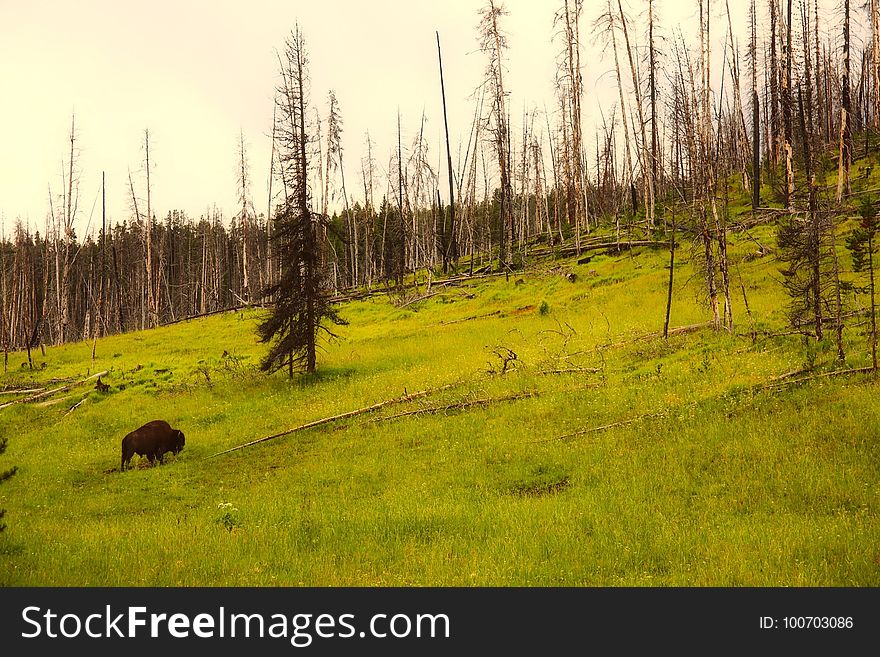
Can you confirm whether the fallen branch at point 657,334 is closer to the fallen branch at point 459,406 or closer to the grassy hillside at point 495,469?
the grassy hillside at point 495,469

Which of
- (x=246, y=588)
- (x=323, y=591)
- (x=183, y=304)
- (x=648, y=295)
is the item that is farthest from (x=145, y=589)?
(x=183, y=304)

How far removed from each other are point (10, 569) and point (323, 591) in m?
4.70

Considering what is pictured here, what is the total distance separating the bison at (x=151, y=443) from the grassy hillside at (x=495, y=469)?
74 cm

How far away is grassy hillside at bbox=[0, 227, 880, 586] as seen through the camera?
7.95 m

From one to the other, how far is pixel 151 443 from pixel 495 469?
10.1 metres

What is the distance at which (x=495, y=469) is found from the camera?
41.6 feet

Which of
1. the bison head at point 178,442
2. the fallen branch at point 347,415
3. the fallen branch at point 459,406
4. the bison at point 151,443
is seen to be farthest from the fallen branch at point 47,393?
the fallen branch at point 459,406

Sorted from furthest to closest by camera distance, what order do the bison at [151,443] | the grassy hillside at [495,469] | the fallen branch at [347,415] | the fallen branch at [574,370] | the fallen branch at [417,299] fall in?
the fallen branch at [417,299], the fallen branch at [574,370], the fallen branch at [347,415], the bison at [151,443], the grassy hillside at [495,469]

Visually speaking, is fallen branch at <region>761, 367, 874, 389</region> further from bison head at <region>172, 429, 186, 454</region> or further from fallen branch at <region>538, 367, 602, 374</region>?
bison head at <region>172, 429, 186, 454</region>

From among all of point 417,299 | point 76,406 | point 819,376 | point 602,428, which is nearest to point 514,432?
point 602,428

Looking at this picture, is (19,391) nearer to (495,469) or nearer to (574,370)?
(574,370)

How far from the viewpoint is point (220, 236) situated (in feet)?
293

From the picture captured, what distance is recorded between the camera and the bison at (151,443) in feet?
54.9

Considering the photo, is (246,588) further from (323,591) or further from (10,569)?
(10,569)
